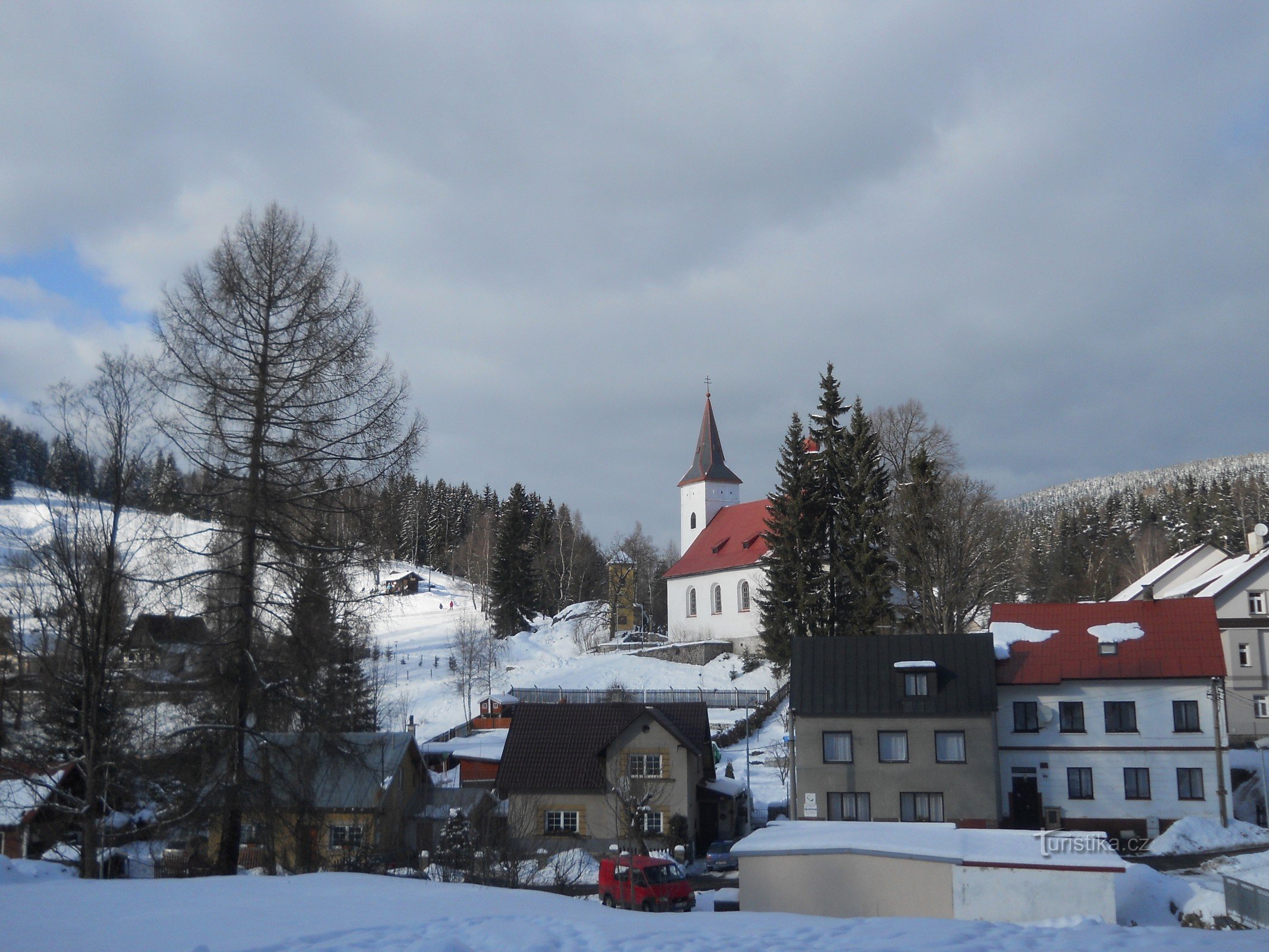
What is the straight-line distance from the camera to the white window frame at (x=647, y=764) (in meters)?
30.9

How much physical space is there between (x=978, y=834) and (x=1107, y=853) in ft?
7.62

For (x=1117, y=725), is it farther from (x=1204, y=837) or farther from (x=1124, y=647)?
(x=1204, y=837)

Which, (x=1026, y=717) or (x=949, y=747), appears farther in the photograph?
(x=1026, y=717)

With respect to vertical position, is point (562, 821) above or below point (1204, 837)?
above

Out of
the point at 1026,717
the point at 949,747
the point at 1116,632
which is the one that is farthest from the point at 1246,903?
the point at 1116,632

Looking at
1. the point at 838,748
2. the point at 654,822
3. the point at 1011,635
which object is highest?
the point at 1011,635

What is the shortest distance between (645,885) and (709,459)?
60854mm

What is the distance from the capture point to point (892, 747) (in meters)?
31.5

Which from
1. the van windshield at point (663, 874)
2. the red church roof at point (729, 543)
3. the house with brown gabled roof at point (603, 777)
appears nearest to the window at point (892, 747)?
the house with brown gabled roof at point (603, 777)

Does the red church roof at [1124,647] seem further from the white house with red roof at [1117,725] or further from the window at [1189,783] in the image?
the window at [1189,783]

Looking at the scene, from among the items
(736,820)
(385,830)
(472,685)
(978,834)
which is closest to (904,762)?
(736,820)

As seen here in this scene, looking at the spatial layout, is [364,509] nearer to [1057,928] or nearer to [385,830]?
[1057,928]

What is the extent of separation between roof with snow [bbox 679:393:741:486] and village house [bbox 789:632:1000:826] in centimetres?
4754

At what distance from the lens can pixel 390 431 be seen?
15.7m
